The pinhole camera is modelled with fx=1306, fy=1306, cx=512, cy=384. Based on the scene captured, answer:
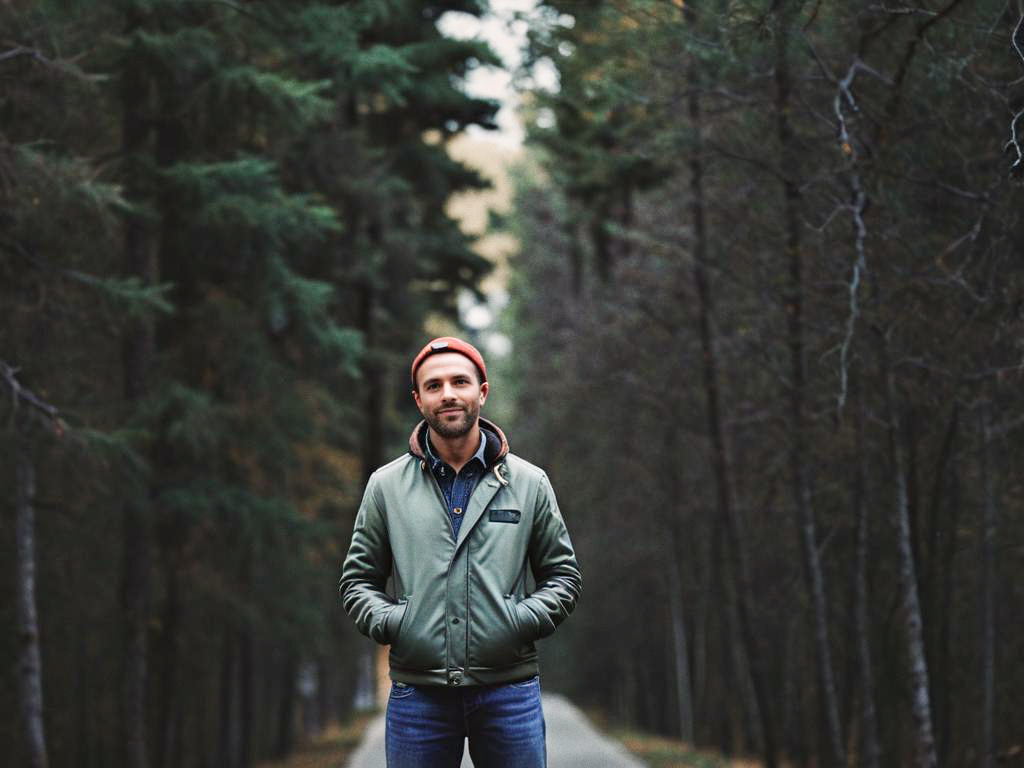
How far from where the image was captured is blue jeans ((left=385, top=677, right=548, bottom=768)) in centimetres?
399

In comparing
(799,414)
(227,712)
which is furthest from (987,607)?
(227,712)

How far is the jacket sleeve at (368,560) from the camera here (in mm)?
4062

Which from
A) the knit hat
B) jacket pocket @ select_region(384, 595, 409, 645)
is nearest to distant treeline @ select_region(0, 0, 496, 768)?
the knit hat

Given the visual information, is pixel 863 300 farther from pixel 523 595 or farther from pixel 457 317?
pixel 457 317

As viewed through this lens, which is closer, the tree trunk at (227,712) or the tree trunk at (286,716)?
the tree trunk at (227,712)

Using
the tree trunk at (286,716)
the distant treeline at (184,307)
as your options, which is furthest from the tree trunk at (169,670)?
the tree trunk at (286,716)

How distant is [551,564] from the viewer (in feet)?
13.5

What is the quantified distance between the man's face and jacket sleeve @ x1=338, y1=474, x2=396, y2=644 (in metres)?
0.30

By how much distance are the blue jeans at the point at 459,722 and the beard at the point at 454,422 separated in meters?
0.78

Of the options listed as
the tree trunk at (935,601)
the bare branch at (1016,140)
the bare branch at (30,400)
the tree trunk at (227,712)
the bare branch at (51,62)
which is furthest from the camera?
the tree trunk at (227,712)

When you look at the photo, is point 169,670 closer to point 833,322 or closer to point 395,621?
point 833,322

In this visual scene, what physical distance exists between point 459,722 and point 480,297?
60.6 feet

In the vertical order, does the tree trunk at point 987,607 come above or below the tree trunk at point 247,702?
above

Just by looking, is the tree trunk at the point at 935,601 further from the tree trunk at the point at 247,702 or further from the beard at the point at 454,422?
the tree trunk at the point at 247,702
